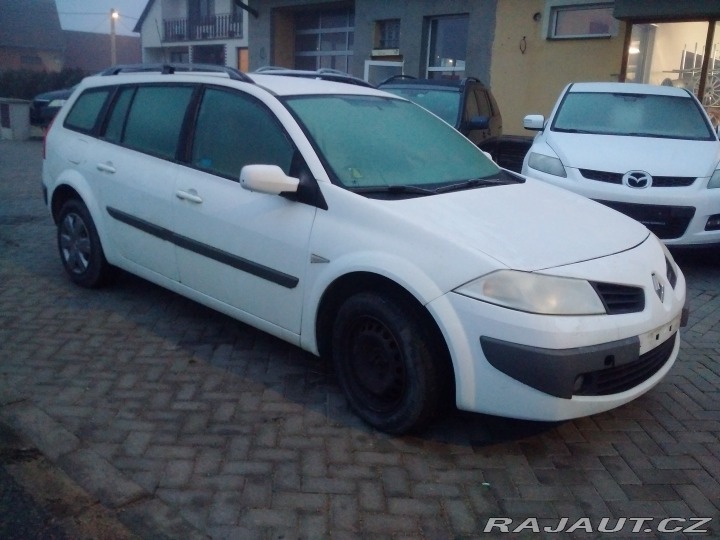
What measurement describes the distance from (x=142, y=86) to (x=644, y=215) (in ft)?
14.0

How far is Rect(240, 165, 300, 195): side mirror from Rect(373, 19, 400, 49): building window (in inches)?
593

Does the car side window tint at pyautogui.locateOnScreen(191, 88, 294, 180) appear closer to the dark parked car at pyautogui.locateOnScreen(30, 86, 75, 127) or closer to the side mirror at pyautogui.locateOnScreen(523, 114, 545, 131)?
the side mirror at pyautogui.locateOnScreen(523, 114, 545, 131)

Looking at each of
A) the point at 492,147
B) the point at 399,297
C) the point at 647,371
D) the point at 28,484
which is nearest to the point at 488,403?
the point at 399,297

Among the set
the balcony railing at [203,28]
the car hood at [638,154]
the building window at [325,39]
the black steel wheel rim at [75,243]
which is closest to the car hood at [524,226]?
the car hood at [638,154]

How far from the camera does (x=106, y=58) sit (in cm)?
6269

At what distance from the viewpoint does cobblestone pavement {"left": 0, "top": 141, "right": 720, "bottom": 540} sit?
294cm

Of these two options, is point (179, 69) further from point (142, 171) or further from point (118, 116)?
point (142, 171)

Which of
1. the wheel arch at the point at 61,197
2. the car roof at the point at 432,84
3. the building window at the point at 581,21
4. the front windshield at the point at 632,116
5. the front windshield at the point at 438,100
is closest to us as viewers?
the wheel arch at the point at 61,197

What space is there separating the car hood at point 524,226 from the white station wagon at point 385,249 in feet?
0.05

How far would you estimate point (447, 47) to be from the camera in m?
17.1

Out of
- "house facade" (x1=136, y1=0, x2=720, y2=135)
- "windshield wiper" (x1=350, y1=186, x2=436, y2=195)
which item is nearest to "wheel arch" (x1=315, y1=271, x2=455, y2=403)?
"windshield wiper" (x1=350, y1=186, x2=436, y2=195)

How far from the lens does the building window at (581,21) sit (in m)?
A: 14.1

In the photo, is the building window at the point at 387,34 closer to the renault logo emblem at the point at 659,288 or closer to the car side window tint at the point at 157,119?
the car side window tint at the point at 157,119

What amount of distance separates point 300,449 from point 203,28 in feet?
104
